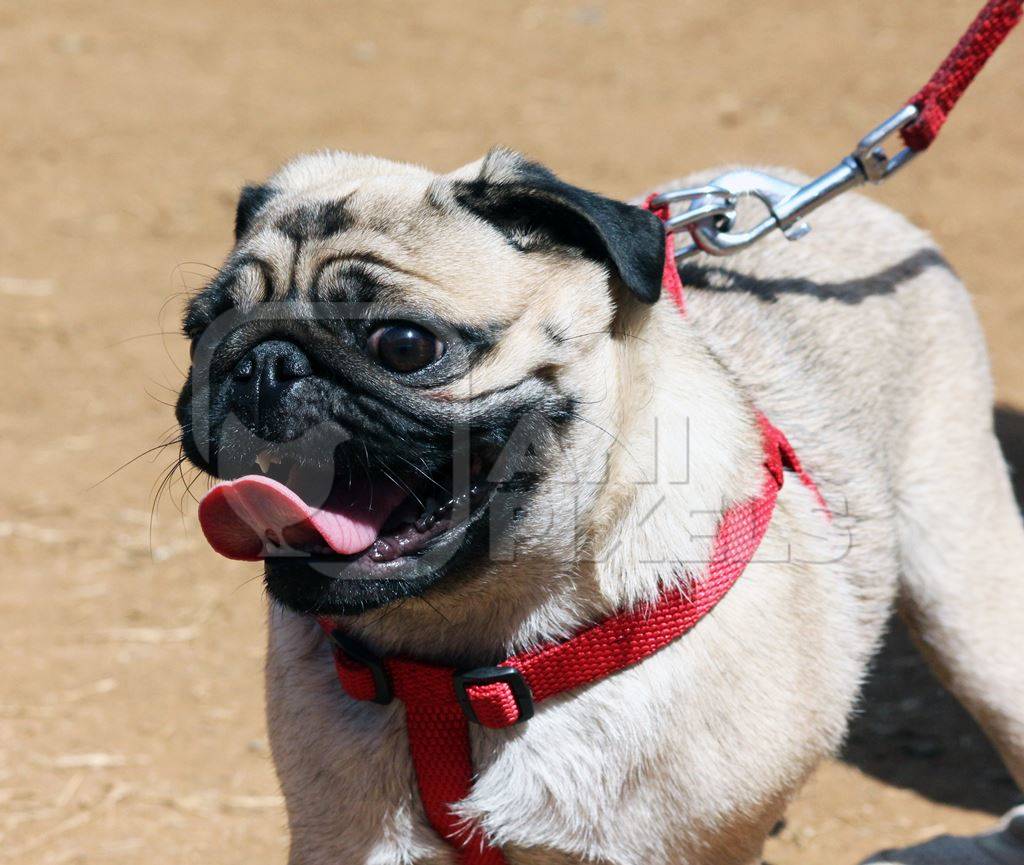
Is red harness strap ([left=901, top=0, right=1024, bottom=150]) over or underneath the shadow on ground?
over

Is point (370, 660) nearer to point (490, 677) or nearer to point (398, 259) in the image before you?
point (490, 677)

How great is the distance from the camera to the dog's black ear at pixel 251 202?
9.33ft

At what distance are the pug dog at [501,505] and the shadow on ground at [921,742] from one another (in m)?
1.27

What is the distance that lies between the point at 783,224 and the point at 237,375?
1.47m

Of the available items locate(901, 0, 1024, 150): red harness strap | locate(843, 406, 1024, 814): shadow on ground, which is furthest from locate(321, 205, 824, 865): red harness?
locate(843, 406, 1024, 814): shadow on ground

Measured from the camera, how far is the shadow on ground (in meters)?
3.94

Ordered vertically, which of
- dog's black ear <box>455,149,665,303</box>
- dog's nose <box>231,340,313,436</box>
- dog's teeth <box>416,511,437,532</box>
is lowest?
dog's teeth <box>416,511,437,532</box>

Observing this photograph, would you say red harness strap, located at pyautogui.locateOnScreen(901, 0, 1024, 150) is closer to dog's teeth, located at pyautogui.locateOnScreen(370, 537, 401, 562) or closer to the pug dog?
the pug dog

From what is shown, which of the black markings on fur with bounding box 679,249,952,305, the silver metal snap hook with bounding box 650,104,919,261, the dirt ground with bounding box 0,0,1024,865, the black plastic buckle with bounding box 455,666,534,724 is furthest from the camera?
the dirt ground with bounding box 0,0,1024,865

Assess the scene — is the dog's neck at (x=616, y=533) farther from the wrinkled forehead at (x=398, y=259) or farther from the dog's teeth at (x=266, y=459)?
the dog's teeth at (x=266, y=459)

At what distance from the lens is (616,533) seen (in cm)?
244

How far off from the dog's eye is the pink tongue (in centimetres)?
23

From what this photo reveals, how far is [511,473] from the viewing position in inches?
91.7

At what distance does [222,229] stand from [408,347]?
5052 mm
